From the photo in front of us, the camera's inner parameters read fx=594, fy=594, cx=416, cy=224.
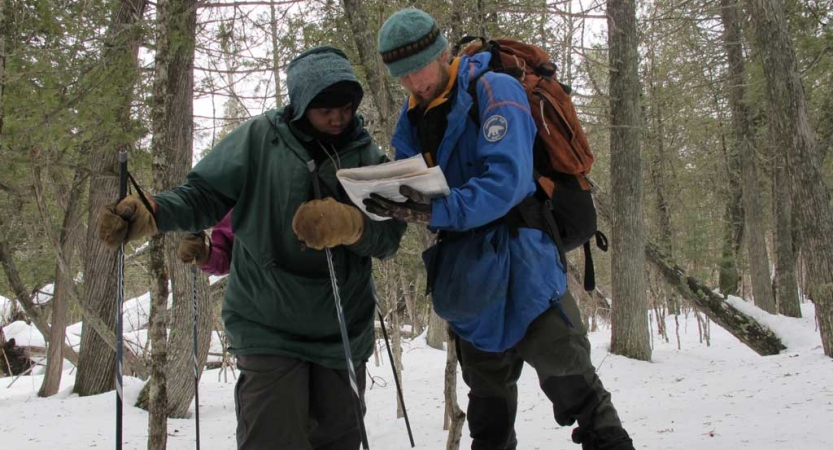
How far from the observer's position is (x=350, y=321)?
230 cm

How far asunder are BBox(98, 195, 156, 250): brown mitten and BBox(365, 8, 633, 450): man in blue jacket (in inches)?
31.6

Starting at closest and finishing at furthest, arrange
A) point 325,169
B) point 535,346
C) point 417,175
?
point 417,175 < point 535,346 < point 325,169

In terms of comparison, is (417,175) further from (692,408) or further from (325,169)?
(692,408)

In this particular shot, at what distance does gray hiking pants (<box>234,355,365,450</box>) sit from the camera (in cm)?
202

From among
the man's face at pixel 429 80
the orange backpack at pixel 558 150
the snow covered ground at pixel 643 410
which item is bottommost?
the snow covered ground at pixel 643 410

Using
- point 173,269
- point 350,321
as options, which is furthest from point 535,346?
point 173,269

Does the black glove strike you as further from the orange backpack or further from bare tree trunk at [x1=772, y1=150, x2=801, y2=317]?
bare tree trunk at [x1=772, y1=150, x2=801, y2=317]

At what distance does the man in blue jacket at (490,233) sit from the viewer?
1908 mm

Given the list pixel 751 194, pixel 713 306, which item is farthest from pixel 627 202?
pixel 751 194

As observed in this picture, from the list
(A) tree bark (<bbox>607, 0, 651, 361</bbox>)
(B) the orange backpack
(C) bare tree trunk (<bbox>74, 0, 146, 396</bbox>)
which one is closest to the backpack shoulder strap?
(B) the orange backpack

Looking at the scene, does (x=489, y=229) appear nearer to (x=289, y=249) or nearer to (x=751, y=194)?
(x=289, y=249)

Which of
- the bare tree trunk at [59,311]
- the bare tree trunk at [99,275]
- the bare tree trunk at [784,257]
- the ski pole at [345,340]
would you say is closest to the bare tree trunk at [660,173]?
the bare tree trunk at [784,257]

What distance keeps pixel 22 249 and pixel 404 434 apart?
8.56 m

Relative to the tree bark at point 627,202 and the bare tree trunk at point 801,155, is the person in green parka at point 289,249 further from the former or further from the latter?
the tree bark at point 627,202
